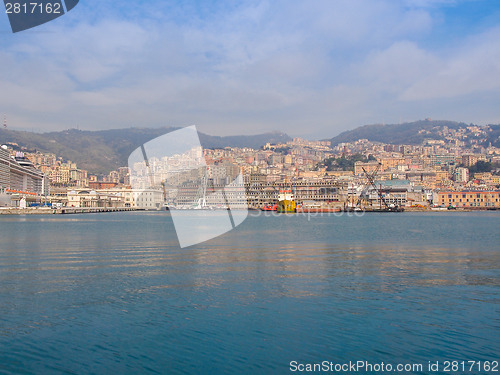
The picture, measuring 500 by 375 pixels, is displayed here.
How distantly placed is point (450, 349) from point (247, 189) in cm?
8026

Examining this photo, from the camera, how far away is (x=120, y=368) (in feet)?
15.9

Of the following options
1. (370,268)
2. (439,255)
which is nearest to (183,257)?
(370,268)

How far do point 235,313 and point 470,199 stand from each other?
274 feet

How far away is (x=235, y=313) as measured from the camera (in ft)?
22.4

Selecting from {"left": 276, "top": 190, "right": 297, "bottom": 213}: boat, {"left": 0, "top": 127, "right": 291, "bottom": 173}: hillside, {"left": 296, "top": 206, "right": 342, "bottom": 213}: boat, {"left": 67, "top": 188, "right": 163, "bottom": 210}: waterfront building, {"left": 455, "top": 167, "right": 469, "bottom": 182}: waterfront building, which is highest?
{"left": 0, "top": 127, "right": 291, "bottom": 173}: hillside

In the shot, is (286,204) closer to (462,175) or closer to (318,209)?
(318,209)

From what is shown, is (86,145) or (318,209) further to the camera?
(86,145)

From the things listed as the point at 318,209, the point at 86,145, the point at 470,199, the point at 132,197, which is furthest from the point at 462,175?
the point at 86,145

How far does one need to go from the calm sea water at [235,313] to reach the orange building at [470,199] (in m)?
75.4

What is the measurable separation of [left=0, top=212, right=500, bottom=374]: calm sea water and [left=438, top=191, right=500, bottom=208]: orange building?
247ft

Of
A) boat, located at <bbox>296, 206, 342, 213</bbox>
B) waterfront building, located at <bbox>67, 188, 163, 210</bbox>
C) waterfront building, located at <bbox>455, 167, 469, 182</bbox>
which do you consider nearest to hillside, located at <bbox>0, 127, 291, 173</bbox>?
waterfront building, located at <bbox>67, 188, 163, 210</bbox>

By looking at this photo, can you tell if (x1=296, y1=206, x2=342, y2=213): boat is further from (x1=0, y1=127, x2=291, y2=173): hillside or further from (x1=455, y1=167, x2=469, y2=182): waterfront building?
(x1=0, y1=127, x2=291, y2=173): hillside

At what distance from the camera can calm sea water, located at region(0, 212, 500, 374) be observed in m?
5.19

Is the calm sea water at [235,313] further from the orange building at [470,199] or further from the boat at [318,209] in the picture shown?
the orange building at [470,199]
